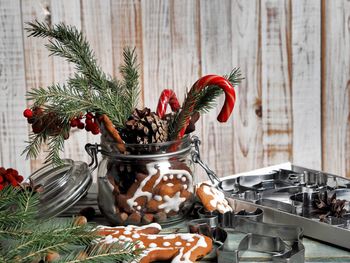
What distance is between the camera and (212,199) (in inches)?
54.4

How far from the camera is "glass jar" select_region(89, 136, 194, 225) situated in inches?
51.5

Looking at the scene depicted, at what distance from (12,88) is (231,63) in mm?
819

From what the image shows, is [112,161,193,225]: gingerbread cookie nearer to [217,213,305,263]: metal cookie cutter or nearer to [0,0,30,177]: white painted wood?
[217,213,305,263]: metal cookie cutter

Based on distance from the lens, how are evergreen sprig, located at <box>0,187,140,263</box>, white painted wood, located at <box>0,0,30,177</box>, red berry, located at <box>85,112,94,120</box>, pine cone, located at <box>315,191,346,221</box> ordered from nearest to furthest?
evergreen sprig, located at <box>0,187,140,263</box>, pine cone, located at <box>315,191,346,221</box>, red berry, located at <box>85,112,94,120</box>, white painted wood, located at <box>0,0,30,177</box>

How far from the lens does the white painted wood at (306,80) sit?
106 inches

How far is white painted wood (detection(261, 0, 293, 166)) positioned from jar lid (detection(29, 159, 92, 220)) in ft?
4.37

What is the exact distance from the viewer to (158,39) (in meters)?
2.58

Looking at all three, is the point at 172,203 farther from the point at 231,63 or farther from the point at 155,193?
the point at 231,63

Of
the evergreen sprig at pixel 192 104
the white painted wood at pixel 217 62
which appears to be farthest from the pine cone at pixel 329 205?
the white painted wood at pixel 217 62

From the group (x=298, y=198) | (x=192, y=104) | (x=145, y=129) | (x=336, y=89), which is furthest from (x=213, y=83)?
(x=336, y=89)

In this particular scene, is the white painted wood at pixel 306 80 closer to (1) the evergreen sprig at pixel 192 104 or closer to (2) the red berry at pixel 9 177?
(1) the evergreen sprig at pixel 192 104

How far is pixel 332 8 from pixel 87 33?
95 cm

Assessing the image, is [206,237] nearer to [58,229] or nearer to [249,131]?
[58,229]

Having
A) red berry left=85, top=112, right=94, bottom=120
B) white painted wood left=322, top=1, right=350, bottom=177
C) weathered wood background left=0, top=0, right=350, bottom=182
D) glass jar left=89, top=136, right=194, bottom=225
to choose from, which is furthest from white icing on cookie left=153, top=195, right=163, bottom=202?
white painted wood left=322, top=1, right=350, bottom=177
